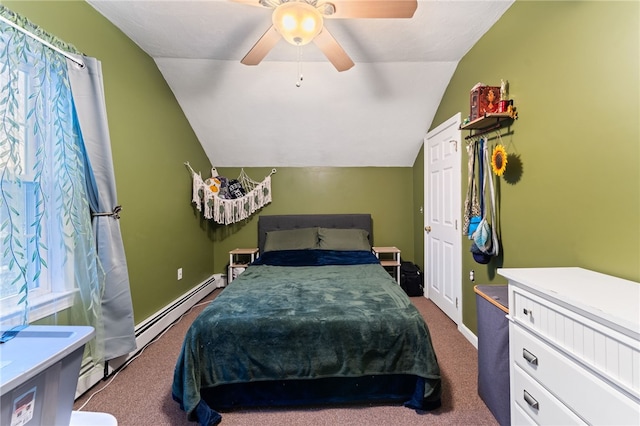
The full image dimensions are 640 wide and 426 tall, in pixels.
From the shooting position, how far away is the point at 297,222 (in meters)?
3.72

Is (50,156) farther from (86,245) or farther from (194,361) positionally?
(194,361)

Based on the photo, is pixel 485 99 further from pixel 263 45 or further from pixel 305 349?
pixel 305 349

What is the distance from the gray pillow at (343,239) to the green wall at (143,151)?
1623mm

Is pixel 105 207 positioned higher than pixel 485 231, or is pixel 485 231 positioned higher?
pixel 105 207

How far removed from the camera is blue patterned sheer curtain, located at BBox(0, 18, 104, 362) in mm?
1209

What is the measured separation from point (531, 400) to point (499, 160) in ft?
4.28

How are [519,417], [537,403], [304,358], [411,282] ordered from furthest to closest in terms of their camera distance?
[411,282]
[304,358]
[519,417]
[537,403]

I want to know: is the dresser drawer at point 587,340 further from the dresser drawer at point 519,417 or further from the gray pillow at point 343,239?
the gray pillow at point 343,239

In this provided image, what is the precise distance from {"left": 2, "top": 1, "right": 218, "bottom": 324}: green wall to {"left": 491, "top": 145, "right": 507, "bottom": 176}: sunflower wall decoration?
2.69 metres

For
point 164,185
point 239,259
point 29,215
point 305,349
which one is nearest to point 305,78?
point 164,185

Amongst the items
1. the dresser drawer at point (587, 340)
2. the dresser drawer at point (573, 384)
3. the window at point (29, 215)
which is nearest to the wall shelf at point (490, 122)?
the dresser drawer at point (587, 340)

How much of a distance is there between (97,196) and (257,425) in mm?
1679

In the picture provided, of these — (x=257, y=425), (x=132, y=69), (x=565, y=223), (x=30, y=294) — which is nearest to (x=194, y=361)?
(x=257, y=425)

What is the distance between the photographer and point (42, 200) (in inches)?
54.1
